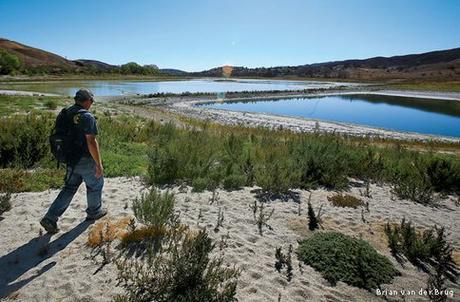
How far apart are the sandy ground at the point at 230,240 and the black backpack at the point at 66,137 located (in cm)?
127

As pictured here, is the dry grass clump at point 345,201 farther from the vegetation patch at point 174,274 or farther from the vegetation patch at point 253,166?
the vegetation patch at point 174,274

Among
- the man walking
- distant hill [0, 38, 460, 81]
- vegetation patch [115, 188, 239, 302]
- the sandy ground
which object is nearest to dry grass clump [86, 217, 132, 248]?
the sandy ground

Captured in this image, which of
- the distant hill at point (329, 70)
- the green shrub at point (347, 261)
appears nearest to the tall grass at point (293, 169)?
the green shrub at point (347, 261)

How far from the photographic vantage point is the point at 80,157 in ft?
16.2

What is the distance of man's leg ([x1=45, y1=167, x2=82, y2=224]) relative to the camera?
195 inches

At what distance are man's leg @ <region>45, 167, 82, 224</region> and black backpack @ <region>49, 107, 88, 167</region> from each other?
1.01 ft

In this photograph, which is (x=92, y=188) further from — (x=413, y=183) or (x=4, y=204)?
(x=413, y=183)

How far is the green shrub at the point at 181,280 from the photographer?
3.66 m

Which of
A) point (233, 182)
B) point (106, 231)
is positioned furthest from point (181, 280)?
point (233, 182)

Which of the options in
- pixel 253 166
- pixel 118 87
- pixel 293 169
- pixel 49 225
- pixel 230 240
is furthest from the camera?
pixel 118 87

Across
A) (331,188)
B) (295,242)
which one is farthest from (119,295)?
(331,188)

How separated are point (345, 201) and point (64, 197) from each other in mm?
5481

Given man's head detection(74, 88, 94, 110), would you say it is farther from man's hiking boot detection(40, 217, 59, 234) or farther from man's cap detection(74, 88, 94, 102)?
man's hiking boot detection(40, 217, 59, 234)

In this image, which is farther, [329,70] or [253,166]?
[329,70]
